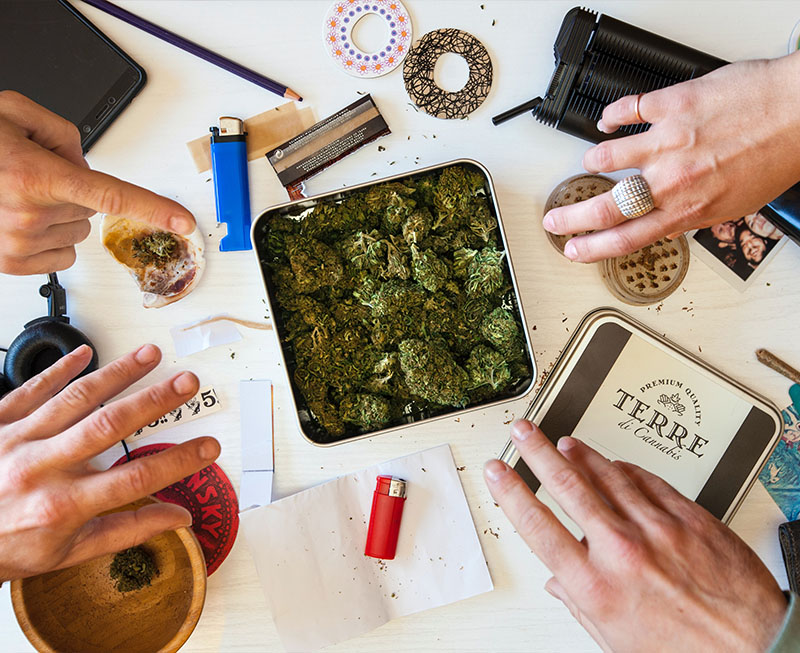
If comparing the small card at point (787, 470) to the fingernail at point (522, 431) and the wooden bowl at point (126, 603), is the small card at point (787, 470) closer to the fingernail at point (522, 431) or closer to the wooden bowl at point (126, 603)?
the fingernail at point (522, 431)

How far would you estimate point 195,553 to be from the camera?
3.52 feet

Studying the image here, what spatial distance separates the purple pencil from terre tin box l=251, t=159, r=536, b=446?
0.86 feet

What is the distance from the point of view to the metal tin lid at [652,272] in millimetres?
1161

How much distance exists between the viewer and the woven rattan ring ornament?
1148mm

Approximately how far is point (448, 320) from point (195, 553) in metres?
0.66

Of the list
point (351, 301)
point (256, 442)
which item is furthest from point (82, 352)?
point (351, 301)

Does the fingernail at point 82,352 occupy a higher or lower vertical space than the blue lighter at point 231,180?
lower

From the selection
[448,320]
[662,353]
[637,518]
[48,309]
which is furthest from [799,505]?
[48,309]

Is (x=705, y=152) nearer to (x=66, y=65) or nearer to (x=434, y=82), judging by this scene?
(x=434, y=82)

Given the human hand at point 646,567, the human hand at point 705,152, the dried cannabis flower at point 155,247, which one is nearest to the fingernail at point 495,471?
the human hand at point 646,567

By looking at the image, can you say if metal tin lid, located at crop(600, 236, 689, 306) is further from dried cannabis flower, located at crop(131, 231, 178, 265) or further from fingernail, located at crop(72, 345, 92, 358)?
fingernail, located at crop(72, 345, 92, 358)

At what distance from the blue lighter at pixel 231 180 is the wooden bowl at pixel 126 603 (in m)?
0.57

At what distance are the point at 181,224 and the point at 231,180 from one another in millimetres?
256

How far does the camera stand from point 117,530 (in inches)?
35.8
